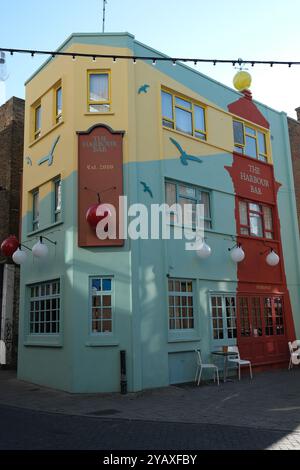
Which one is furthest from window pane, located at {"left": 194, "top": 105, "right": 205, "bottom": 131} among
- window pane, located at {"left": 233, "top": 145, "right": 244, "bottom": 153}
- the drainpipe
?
the drainpipe

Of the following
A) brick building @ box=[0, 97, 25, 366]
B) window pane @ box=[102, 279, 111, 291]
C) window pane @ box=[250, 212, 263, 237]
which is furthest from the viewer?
window pane @ box=[250, 212, 263, 237]

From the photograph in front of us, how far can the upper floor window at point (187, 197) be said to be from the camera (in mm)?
14016

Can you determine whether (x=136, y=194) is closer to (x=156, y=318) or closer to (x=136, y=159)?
(x=136, y=159)

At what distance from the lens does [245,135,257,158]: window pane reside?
17266mm

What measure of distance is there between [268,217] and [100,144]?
25.3ft

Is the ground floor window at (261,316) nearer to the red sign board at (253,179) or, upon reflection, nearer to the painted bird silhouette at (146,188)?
the red sign board at (253,179)

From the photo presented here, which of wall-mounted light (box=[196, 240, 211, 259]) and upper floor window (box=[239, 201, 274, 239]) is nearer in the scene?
wall-mounted light (box=[196, 240, 211, 259])

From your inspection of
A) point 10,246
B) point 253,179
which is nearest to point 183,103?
point 253,179

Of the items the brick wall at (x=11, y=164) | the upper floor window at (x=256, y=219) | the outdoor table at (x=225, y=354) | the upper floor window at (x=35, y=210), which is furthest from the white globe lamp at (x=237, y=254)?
the brick wall at (x=11, y=164)

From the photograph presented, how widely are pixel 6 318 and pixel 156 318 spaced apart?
6732mm

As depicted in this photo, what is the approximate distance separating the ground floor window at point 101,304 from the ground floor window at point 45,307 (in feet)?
4.33

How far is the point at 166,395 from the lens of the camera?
11.4 meters

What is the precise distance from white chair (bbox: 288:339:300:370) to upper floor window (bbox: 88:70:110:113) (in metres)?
9.97

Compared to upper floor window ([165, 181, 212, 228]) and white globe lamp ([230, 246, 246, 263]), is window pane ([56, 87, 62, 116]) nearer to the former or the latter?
upper floor window ([165, 181, 212, 228])
